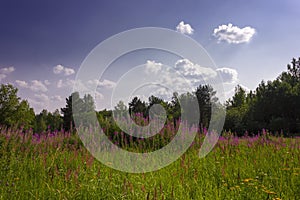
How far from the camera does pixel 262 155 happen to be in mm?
Result: 5195

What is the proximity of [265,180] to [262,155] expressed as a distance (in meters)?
1.55

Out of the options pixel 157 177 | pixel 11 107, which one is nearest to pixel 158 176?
pixel 157 177

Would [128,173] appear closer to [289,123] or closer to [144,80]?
[144,80]

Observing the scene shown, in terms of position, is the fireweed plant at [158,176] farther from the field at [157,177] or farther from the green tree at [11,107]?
the green tree at [11,107]

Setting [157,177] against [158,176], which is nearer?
[157,177]

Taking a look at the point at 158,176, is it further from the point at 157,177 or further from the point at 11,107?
Answer: the point at 11,107

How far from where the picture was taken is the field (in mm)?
→ 3047

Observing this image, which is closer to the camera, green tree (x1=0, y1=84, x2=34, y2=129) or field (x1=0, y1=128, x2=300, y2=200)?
field (x1=0, y1=128, x2=300, y2=200)

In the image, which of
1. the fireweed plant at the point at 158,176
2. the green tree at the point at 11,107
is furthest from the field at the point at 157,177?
the green tree at the point at 11,107

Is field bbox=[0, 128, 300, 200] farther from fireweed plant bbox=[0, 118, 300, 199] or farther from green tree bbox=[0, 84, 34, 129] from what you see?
green tree bbox=[0, 84, 34, 129]

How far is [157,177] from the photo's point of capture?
3871 millimetres

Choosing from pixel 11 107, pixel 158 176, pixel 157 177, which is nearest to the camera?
pixel 157 177

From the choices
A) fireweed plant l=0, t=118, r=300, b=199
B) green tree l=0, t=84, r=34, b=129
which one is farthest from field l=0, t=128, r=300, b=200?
green tree l=0, t=84, r=34, b=129

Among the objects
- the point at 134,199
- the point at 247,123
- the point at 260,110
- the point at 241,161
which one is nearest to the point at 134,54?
the point at 241,161
